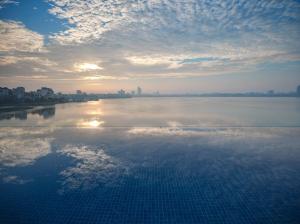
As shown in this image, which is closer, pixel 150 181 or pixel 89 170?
pixel 150 181

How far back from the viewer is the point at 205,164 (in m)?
10.1

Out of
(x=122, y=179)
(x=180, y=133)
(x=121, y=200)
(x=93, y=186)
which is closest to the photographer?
(x=121, y=200)

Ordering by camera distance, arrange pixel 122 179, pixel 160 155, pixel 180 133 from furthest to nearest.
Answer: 1. pixel 180 133
2. pixel 160 155
3. pixel 122 179

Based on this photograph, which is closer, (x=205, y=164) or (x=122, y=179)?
(x=122, y=179)

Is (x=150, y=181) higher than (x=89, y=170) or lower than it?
lower

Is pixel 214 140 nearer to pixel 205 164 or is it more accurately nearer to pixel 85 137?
pixel 205 164

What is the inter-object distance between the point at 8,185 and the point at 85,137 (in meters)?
8.36

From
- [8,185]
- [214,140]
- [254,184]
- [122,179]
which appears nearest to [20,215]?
[8,185]

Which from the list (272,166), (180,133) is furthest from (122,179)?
(180,133)

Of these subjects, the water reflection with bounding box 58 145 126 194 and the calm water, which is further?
the water reflection with bounding box 58 145 126 194

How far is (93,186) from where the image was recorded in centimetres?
780

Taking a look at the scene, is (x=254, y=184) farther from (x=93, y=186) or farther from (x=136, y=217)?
(x=93, y=186)

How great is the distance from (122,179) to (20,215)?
11.7ft

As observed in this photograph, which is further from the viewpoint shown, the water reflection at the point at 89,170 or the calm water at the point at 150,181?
the water reflection at the point at 89,170
